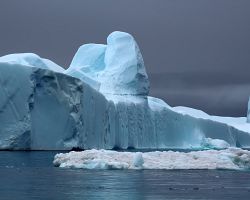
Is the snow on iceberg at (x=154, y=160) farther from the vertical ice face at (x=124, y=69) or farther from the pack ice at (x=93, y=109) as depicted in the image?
the vertical ice face at (x=124, y=69)

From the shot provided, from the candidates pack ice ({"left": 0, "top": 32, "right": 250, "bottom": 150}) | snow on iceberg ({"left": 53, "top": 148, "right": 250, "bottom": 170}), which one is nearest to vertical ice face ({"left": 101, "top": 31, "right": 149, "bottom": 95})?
pack ice ({"left": 0, "top": 32, "right": 250, "bottom": 150})

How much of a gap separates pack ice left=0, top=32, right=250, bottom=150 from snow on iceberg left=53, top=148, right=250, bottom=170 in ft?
30.3

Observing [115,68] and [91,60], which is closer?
[115,68]

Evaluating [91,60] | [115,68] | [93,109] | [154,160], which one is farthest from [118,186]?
[91,60]

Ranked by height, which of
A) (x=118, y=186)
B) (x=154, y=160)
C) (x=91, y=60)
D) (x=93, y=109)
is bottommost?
(x=93, y=109)

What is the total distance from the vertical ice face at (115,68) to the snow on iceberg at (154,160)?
17763mm

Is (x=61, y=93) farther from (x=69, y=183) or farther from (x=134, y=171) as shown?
(x=69, y=183)

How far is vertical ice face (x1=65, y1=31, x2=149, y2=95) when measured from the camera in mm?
35219

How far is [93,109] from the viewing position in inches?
1186

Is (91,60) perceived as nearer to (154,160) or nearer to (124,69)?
(124,69)

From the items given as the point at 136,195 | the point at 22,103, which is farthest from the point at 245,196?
the point at 22,103

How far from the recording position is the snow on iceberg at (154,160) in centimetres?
1572

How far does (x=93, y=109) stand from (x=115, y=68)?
6.38 metres

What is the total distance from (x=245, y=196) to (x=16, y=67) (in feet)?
58.5
